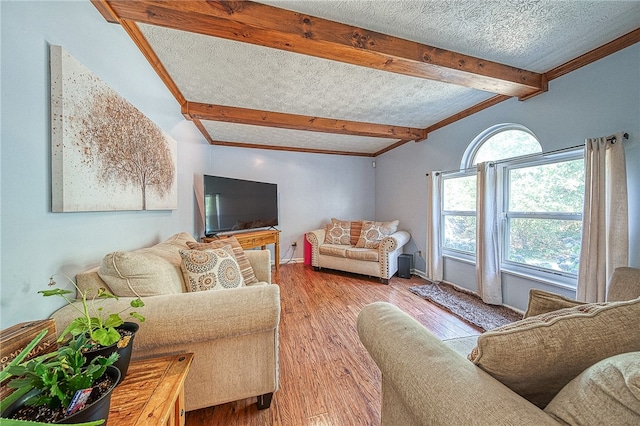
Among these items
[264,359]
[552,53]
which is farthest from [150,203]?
[552,53]

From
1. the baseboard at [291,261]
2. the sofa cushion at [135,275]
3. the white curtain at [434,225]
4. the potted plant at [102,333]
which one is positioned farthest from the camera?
the baseboard at [291,261]

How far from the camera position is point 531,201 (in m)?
2.33

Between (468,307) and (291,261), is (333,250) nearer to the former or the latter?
(291,261)

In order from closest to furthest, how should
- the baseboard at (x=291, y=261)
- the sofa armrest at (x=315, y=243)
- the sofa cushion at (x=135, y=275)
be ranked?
the sofa cushion at (x=135, y=275) → the sofa armrest at (x=315, y=243) → the baseboard at (x=291, y=261)

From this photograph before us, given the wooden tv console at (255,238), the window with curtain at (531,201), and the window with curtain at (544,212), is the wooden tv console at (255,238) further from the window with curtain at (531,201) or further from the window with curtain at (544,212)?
the window with curtain at (544,212)

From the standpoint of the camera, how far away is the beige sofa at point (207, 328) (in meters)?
0.96

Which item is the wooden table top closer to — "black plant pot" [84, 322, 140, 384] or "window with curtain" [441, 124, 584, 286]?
"black plant pot" [84, 322, 140, 384]

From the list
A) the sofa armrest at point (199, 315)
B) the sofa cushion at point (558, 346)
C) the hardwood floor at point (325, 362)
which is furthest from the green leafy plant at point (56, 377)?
the sofa cushion at point (558, 346)

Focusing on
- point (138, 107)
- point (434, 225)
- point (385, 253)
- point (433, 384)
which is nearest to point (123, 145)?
point (138, 107)

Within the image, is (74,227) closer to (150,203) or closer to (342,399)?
(150,203)

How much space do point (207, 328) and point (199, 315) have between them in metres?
0.07

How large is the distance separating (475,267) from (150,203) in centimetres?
339

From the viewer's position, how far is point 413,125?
334cm

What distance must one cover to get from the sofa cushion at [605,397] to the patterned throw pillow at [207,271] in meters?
1.50
